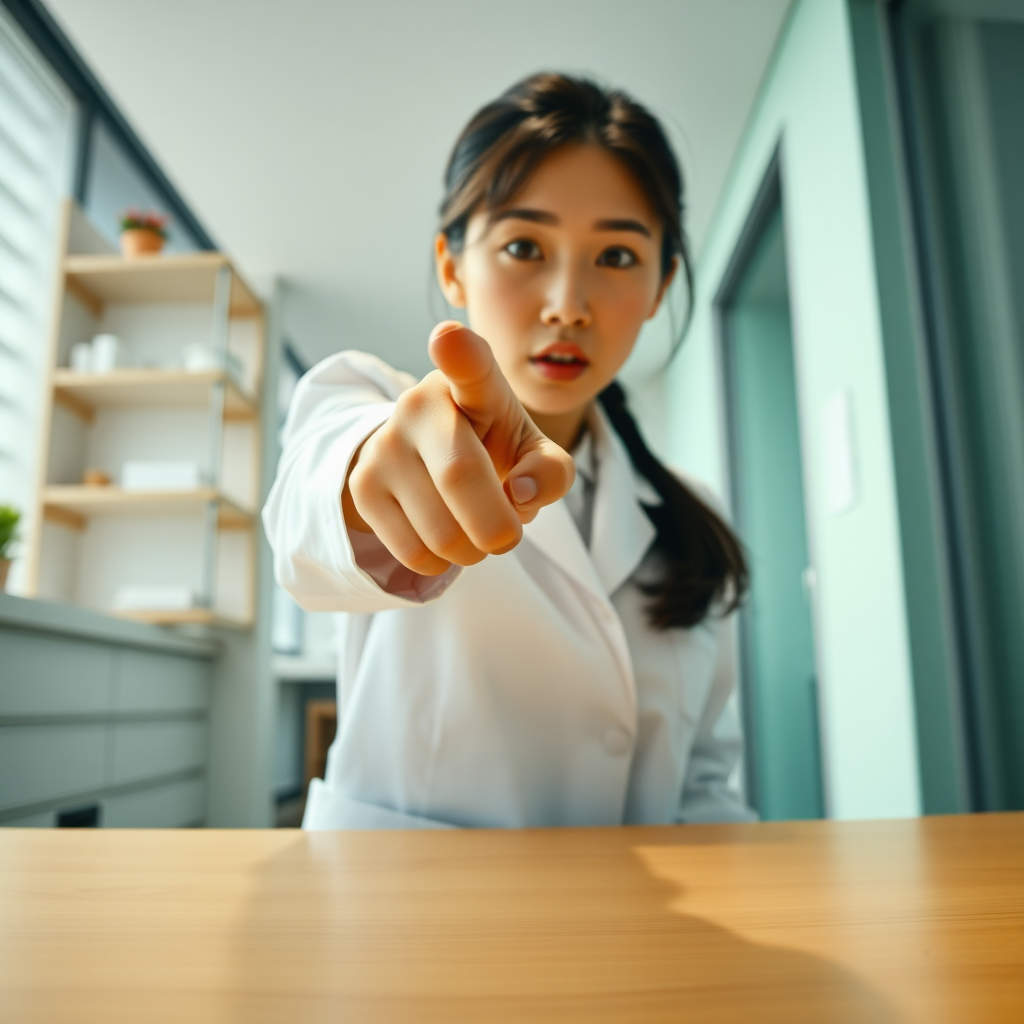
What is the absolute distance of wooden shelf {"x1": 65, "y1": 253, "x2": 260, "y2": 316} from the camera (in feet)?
Answer: 9.93

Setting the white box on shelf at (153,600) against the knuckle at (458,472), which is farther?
the white box on shelf at (153,600)

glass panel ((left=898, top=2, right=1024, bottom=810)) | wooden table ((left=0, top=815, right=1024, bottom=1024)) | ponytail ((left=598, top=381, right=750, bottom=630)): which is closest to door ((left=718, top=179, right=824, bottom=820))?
glass panel ((left=898, top=2, right=1024, bottom=810))

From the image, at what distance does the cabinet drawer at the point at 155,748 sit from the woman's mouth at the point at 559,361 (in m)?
1.97

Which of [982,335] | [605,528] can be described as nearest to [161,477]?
[605,528]

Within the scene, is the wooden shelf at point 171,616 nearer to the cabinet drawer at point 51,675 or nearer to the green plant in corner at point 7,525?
the cabinet drawer at point 51,675

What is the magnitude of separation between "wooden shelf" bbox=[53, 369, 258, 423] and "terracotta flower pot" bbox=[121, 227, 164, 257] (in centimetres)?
49

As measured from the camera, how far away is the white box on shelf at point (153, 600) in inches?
115

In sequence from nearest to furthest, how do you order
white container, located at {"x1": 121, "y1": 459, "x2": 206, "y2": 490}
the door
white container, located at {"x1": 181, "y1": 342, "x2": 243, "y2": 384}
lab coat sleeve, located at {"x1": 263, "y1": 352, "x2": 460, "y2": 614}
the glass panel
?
lab coat sleeve, located at {"x1": 263, "y1": 352, "x2": 460, "y2": 614} → the glass panel → the door → white container, located at {"x1": 121, "y1": 459, "x2": 206, "y2": 490} → white container, located at {"x1": 181, "y1": 342, "x2": 243, "y2": 384}

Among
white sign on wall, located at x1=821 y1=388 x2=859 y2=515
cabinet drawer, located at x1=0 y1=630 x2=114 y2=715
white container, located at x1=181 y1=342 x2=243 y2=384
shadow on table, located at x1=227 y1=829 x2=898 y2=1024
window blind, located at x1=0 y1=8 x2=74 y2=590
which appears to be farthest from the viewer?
white container, located at x1=181 y1=342 x2=243 y2=384

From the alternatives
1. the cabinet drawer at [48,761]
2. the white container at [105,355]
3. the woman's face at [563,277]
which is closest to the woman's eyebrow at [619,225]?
the woman's face at [563,277]

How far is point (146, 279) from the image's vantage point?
125 inches

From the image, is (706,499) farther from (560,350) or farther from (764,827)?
(764,827)

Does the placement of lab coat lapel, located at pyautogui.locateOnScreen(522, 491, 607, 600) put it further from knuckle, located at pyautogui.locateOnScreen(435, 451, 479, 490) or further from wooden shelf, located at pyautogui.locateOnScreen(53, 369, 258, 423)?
wooden shelf, located at pyautogui.locateOnScreen(53, 369, 258, 423)

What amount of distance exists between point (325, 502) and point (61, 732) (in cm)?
173
